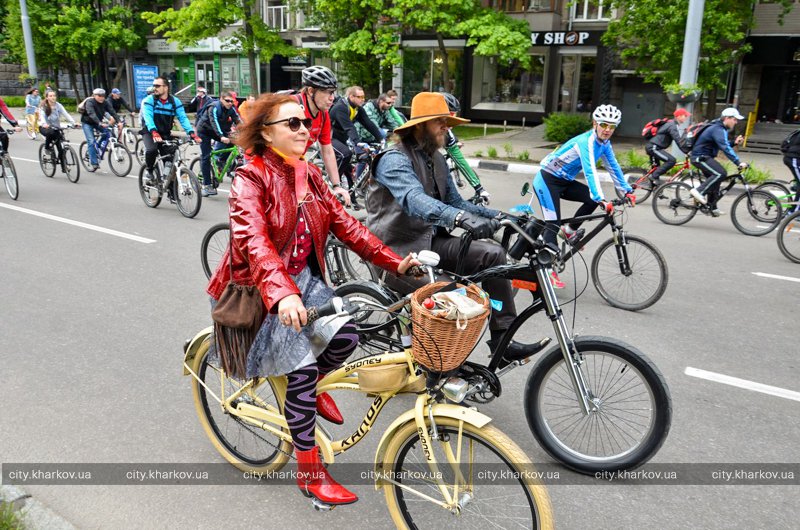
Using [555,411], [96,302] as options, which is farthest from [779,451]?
[96,302]

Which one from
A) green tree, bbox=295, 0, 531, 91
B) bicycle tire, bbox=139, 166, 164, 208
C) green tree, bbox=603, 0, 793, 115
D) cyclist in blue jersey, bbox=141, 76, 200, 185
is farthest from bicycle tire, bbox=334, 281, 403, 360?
green tree, bbox=295, 0, 531, 91

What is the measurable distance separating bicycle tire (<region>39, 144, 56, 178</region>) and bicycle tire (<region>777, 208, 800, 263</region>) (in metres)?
12.8

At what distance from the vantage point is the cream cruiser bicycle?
238 cm

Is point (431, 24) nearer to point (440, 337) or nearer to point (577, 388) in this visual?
point (577, 388)

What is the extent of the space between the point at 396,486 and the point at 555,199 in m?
4.36

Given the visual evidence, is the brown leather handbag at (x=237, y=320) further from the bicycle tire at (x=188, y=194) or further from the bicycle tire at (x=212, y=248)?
the bicycle tire at (x=188, y=194)

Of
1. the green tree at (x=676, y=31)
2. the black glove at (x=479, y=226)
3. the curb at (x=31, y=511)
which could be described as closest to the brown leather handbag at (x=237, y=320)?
the curb at (x=31, y=511)

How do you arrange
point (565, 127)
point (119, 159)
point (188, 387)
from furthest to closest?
1. point (565, 127)
2. point (119, 159)
3. point (188, 387)

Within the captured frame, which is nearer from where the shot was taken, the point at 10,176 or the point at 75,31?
the point at 10,176

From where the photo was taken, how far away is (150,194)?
10359mm

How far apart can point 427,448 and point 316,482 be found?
0.66 metres

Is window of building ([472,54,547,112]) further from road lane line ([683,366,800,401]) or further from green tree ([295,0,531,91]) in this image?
road lane line ([683,366,800,401])

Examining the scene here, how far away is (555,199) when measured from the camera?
644 centimetres

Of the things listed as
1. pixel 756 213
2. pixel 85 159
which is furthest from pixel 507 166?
pixel 85 159
